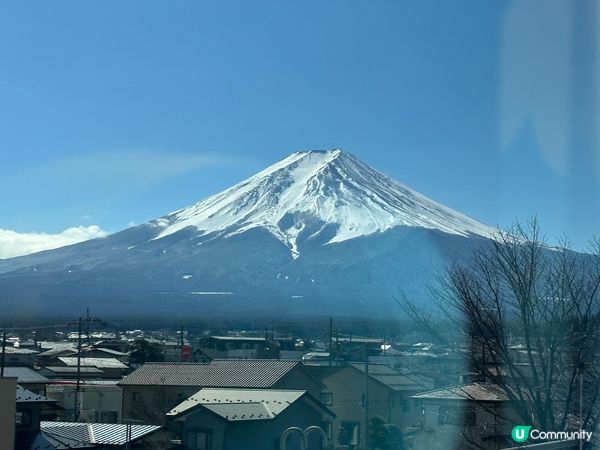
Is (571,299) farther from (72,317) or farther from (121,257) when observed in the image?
(121,257)

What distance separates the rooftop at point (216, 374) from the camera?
54.4 ft

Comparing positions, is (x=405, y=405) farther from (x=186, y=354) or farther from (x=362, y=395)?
(x=186, y=354)

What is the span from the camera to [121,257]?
6788 cm

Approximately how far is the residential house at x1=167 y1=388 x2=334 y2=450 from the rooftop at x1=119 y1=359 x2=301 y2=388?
7.55 ft

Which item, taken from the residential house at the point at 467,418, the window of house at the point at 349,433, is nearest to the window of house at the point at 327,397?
the window of house at the point at 349,433

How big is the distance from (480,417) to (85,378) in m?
15.7

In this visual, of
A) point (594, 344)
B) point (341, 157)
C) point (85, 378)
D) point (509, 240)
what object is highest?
point (341, 157)

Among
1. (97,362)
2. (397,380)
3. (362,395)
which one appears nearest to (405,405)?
(397,380)

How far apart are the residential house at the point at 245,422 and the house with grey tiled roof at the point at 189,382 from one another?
2.30 m

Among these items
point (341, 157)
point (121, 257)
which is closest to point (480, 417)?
point (121, 257)

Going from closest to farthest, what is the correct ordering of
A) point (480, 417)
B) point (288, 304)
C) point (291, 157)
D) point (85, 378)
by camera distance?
point (480, 417), point (85, 378), point (288, 304), point (291, 157)


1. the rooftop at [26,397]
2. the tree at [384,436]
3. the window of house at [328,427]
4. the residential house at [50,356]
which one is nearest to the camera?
the rooftop at [26,397]

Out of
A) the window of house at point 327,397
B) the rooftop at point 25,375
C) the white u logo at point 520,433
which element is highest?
the white u logo at point 520,433
